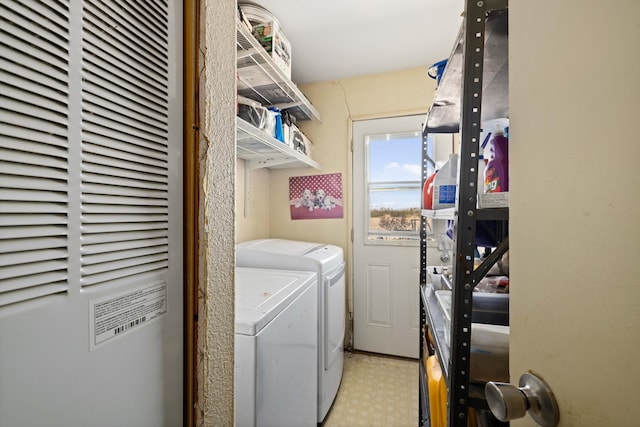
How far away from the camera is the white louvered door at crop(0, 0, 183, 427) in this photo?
0.31 m

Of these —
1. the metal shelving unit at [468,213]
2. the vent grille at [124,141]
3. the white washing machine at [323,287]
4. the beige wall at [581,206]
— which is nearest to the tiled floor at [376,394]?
the white washing machine at [323,287]

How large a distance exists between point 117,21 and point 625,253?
80 cm

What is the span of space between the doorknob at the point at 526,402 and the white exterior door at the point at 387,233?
199 cm

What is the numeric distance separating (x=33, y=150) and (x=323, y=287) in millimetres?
1490

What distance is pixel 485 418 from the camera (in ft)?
2.77

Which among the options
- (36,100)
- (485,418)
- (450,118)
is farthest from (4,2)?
(450,118)

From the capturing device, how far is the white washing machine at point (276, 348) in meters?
0.90

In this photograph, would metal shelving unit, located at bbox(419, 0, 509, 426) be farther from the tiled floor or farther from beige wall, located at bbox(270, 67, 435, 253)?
beige wall, located at bbox(270, 67, 435, 253)

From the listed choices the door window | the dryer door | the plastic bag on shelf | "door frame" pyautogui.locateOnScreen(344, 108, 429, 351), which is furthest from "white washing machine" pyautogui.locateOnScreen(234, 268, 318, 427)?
the door window

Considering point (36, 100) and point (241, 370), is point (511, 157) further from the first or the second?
point (241, 370)

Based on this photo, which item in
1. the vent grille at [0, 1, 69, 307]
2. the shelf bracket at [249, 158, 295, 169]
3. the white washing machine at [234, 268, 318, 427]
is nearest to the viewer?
the vent grille at [0, 1, 69, 307]

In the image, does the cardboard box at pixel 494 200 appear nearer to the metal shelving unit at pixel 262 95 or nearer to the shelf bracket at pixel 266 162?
the metal shelving unit at pixel 262 95

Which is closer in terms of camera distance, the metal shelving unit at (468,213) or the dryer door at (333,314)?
the metal shelving unit at (468,213)

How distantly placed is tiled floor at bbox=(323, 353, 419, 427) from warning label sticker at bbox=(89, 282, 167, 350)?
169cm
